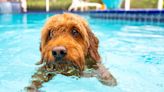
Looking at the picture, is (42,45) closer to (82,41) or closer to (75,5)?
(82,41)

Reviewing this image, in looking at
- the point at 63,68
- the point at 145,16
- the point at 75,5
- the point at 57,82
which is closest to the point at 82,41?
the point at 63,68

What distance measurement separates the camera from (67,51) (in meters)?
3.50

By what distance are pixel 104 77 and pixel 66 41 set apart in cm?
86

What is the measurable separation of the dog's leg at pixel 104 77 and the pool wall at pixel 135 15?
30.4 ft

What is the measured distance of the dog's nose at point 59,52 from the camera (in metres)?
3.45

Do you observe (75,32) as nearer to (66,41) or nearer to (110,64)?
(66,41)

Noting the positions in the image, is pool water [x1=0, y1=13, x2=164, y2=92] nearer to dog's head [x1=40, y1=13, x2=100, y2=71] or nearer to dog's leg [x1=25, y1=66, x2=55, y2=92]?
dog's leg [x1=25, y1=66, x2=55, y2=92]

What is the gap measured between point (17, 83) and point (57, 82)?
0.57 metres

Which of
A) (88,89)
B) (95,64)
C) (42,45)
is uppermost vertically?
(42,45)

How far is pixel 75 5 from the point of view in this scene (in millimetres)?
19828

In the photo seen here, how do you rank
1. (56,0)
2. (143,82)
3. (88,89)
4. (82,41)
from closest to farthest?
(82,41) → (88,89) → (143,82) → (56,0)

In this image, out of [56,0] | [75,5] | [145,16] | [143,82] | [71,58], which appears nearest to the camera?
[71,58]

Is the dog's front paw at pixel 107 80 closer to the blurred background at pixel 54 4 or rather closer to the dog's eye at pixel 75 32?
the dog's eye at pixel 75 32

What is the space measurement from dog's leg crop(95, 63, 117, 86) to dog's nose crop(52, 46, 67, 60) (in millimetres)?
902
